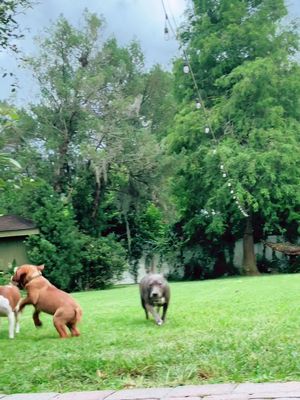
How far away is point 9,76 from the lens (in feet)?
27.2

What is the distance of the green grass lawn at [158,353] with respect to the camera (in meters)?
4.60

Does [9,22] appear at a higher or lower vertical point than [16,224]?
higher

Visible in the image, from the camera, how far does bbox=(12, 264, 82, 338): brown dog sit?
7.73 meters

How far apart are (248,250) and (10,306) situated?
1903 cm

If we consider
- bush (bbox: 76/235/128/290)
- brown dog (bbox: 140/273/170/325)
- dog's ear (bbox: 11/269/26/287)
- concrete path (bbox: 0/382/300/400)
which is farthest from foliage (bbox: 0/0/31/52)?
bush (bbox: 76/235/128/290)

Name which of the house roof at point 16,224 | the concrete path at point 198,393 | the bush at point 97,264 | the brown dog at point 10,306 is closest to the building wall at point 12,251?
the house roof at point 16,224

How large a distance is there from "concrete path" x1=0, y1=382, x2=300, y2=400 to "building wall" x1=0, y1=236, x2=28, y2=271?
18592 mm

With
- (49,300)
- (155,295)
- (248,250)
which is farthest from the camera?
(248,250)

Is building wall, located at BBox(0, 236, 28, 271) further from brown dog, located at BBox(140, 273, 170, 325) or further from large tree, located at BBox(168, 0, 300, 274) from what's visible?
brown dog, located at BBox(140, 273, 170, 325)

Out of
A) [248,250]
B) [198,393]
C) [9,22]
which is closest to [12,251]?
[248,250]

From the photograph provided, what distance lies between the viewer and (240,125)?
83.9ft

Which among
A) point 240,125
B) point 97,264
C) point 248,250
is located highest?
point 240,125

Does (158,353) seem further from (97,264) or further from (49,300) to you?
(97,264)

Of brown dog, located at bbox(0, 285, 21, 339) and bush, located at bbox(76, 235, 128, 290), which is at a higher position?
bush, located at bbox(76, 235, 128, 290)
